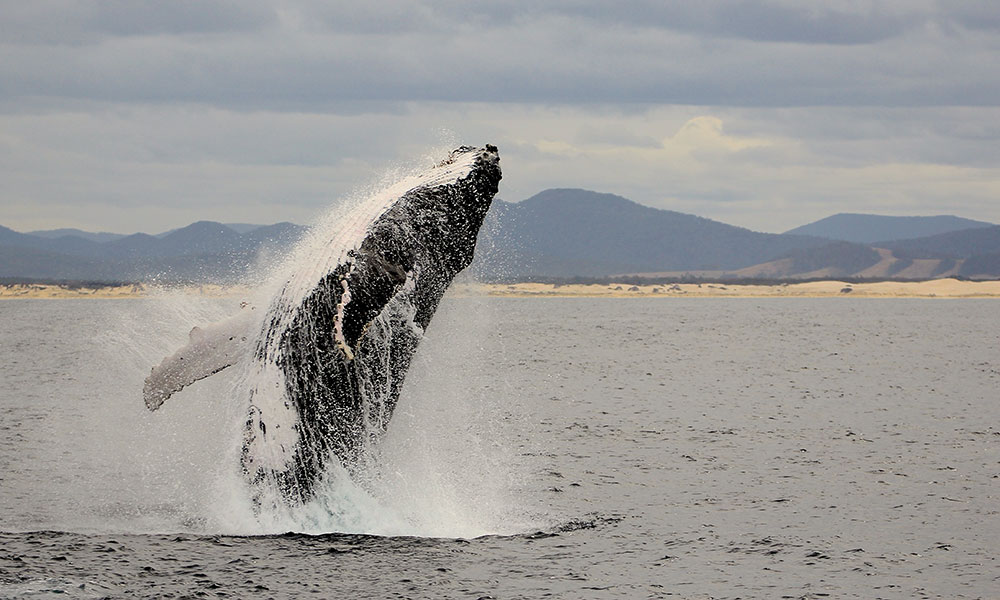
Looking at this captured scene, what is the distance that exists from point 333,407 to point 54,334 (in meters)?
57.3

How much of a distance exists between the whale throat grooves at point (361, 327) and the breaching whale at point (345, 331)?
1 centimetres

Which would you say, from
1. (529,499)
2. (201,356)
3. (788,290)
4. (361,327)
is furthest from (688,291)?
(361,327)

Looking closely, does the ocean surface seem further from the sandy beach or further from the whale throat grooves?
the sandy beach

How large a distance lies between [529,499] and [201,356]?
5508mm

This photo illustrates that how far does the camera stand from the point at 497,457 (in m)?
18.2

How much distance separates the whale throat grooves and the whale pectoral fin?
0.69 feet

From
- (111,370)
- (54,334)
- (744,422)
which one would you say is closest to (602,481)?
(744,422)

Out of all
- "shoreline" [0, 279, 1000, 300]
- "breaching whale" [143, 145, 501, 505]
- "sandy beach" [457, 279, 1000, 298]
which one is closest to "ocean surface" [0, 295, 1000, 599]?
"breaching whale" [143, 145, 501, 505]

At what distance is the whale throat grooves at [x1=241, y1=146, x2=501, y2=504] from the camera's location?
32.9ft

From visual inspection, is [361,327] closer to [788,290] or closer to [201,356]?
[201,356]

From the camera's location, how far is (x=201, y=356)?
10.4 metres

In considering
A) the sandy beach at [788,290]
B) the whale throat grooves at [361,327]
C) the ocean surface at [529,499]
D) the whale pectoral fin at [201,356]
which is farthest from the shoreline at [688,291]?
the whale pectoral fin at [201,356]

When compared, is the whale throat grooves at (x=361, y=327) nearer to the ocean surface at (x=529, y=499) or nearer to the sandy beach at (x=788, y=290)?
the ocean surface at (x=529, y=499)

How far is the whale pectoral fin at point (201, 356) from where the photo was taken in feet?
34.0
